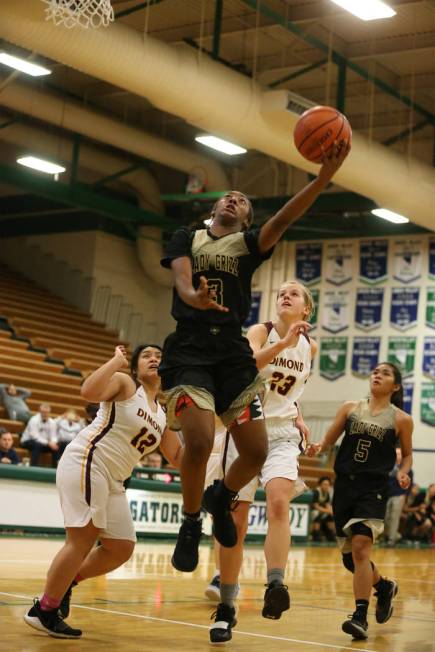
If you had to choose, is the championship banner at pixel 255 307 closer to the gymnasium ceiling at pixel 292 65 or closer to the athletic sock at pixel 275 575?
the gymnasium ceiling at pixel 292 65

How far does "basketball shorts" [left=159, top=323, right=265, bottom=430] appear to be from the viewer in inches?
195

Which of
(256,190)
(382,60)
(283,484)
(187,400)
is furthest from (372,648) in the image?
(256,190)

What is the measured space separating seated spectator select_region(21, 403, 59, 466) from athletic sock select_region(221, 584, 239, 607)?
417 inches

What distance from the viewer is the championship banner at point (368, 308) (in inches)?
917

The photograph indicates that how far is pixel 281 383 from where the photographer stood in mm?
6664

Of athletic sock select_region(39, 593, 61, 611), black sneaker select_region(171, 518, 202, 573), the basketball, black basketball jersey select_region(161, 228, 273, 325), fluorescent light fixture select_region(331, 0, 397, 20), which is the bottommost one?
athletic sock select_region(39, 593, 61, 611)

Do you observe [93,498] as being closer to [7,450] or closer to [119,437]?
[119,437]

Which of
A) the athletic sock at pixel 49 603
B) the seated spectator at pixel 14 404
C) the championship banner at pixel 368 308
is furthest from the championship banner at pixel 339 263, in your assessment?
the athletic sock at pixel 49 603

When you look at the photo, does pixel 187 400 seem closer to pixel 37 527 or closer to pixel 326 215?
pixel 37 527

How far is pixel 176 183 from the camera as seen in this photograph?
85.4 feet

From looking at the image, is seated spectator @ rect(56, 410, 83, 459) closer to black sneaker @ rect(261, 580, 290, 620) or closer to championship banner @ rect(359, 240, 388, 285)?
championship banner @ rect(359, 240, 388, 285)

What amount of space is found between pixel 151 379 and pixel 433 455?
57.5 feet

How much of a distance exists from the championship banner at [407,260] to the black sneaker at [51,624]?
18.7 metres

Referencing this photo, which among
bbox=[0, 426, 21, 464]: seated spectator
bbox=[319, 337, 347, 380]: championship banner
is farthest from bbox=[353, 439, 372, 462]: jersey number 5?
bbox=[319, 337, 347, 380]: championship banner
